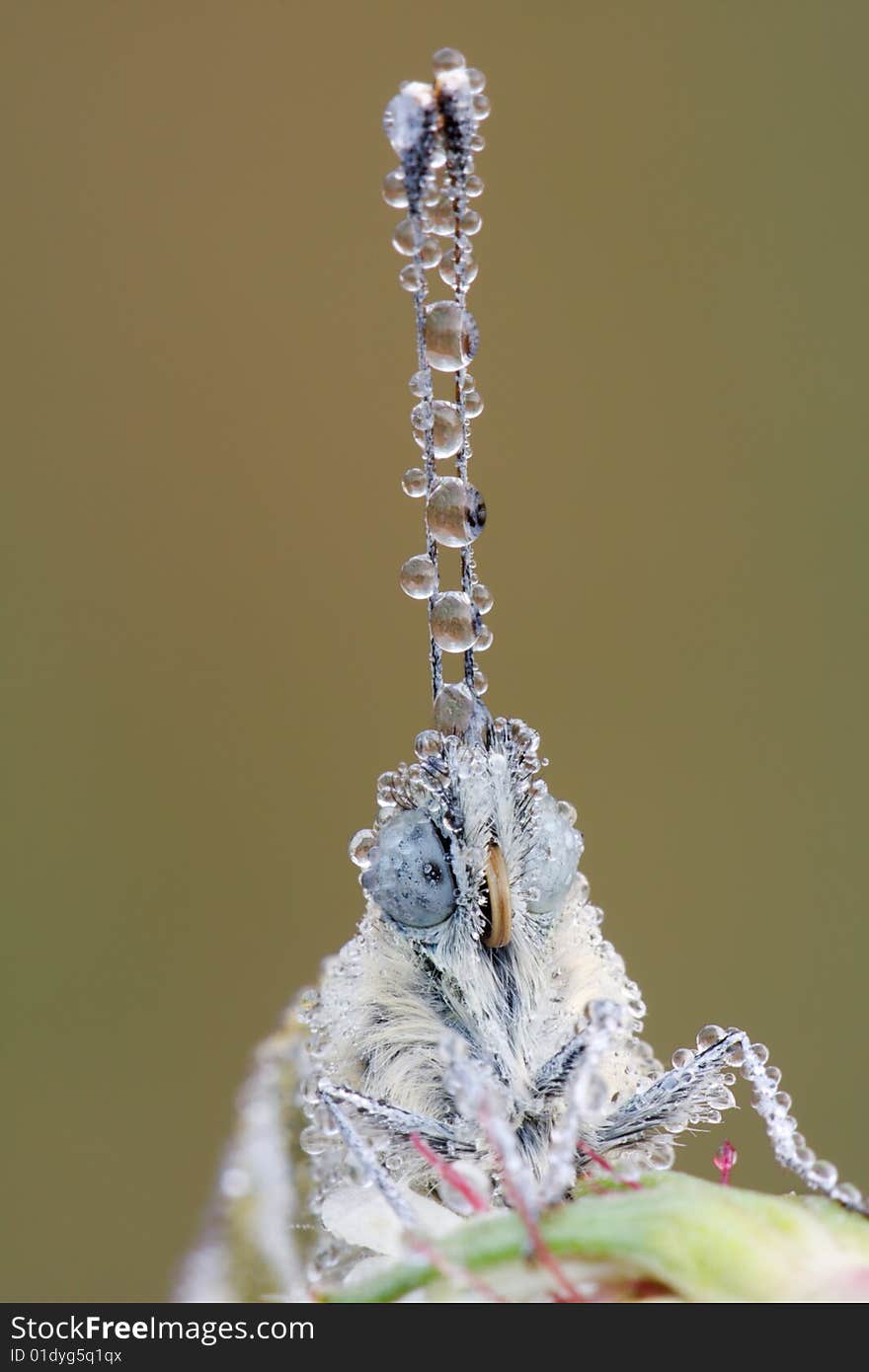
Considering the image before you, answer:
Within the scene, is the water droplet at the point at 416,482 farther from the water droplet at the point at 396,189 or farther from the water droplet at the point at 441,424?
the water droplet at the point at 396,189

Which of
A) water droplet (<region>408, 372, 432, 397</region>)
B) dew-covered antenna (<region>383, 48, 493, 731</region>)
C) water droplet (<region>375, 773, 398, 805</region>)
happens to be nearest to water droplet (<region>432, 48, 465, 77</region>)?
dew-covered antenna (<region>383, 48, 493, 731</region>)

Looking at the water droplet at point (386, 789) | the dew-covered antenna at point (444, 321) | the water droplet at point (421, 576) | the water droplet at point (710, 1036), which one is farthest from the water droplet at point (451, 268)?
the water droplet at point (710, 1036)
